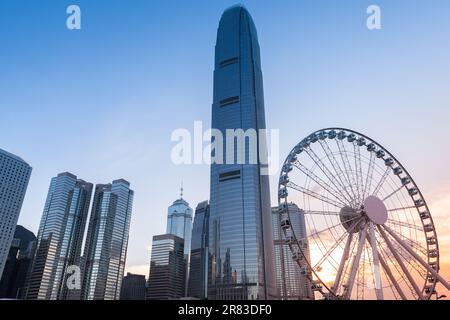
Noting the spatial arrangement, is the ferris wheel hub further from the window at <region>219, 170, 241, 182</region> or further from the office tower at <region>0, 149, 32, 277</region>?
the office tower at <region>0, 149, 32, 277</region>

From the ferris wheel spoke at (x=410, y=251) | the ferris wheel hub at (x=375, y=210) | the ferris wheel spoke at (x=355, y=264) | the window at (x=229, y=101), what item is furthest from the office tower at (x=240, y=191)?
the ferris wheel spoke at (x=355, y=264)

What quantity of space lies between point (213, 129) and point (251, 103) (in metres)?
20.9

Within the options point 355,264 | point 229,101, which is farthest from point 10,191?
point 355,264

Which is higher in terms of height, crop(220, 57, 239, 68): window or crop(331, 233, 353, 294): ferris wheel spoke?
crop(220, 57, 239, 68): window

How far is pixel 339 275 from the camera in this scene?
→ 102 feet

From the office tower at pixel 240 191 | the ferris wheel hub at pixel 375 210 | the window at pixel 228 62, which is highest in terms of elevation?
the window at pixel 228 62

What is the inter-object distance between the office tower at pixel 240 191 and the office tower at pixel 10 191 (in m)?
92.0

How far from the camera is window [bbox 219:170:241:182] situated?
145 m

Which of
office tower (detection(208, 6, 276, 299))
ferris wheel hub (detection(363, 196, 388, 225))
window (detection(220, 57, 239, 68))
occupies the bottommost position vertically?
ferris wheel hub (detection(363, 196, 388, 225))

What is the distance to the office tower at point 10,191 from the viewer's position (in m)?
157

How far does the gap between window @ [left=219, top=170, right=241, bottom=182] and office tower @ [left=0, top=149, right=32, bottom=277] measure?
99.5 metres

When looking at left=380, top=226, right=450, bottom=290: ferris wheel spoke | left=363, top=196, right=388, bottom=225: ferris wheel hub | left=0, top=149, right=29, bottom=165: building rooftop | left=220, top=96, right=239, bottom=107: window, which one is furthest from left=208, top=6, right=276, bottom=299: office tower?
left=363, top=196, right=388, bottom=225: ferris wheel hub

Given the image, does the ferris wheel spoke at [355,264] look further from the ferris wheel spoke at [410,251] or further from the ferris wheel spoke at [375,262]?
the ferris wheel spoke at [410,251]
